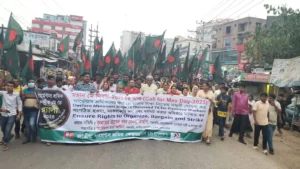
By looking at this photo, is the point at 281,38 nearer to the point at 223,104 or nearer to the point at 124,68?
the point at 124,68

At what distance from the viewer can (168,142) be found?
6.73m

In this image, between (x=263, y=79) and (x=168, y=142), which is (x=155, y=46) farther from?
(x=263, y=79)

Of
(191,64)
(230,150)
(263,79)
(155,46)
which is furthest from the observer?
(263,79)

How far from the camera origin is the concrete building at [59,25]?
92.4 m

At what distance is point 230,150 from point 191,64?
8.45m

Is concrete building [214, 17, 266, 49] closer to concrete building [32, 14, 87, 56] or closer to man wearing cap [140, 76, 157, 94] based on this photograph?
concrete building [32, 14, 87, 56]

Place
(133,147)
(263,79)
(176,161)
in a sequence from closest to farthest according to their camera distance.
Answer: (176,161), (133,147), (263,79)

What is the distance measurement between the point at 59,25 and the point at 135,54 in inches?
3443

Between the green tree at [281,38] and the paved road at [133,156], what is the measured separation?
40.7 ft

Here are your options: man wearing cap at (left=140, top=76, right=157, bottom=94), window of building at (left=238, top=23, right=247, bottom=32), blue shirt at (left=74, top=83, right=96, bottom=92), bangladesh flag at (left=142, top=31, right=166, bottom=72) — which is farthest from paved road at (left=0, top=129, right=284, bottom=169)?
window of building at (left=238, top=23, right=247, bottom=32)

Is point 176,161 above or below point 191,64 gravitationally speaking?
below

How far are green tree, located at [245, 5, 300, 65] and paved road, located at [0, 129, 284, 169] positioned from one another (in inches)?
488

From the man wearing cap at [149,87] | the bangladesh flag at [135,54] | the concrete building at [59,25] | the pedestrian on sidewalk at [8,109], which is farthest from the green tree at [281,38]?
the concrete building at [59,25]

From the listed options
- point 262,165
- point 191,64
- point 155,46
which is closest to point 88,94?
point 262,165
